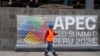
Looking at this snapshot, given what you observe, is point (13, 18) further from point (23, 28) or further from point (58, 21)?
point (58, 21)

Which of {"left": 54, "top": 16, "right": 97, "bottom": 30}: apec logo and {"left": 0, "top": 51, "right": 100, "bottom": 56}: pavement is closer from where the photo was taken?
{"left": 0, "top": 51, "right": 100, "bottom": 56}: pavement

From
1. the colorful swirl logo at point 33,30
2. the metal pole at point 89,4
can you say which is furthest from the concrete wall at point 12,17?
the metal pole at point 89,4

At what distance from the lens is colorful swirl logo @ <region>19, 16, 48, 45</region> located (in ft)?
48.3

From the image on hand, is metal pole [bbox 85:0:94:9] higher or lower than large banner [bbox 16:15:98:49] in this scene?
higher

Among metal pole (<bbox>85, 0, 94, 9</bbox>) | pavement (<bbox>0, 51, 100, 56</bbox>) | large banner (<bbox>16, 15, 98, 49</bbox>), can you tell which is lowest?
pavement (<bbox>0, 51, 100, 56</bbox>)

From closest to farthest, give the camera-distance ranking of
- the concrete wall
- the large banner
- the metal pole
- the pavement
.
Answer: the pavement
the large banner
the concrete wall
the metal pole

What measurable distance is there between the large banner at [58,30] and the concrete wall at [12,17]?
0.17 m

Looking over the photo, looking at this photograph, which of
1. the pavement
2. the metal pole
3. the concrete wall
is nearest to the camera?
the pavement

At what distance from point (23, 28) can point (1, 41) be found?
1.05m

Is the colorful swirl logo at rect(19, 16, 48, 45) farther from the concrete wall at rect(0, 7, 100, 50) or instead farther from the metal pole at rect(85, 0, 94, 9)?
the metal pole at rect(85, 0, 94, 9)

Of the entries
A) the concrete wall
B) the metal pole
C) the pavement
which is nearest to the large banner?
the concrete wall

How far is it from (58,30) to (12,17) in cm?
193

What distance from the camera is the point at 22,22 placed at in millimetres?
14742

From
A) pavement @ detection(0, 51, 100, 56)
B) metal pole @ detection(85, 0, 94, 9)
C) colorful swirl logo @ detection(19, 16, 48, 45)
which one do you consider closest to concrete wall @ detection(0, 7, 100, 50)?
colorful swirl logo @ detection(19, 16, 48, 45)
